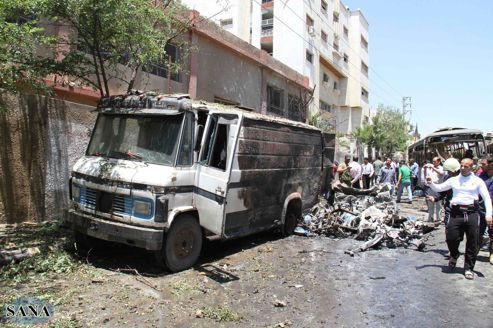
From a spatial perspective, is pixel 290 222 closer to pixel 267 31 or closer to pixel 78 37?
pixel 78 37

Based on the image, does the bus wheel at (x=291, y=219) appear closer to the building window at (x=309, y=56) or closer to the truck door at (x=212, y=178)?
the truck door at (x=212, y=178)

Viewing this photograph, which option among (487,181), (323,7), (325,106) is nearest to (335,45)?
(323,7)

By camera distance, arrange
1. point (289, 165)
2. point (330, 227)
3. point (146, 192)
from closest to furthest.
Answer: point (146, 192)
point (289, 165)
point (330, 227)

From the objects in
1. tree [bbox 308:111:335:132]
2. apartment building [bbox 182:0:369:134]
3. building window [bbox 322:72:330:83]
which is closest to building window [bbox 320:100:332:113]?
apartment building [bbox 182:0:369:134]

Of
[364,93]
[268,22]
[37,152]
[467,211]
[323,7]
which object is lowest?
[467,211]

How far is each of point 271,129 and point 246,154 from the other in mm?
1109

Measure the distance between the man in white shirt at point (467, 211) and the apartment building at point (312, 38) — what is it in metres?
20.4

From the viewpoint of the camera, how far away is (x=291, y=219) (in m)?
9.37

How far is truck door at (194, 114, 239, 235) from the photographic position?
6293mm

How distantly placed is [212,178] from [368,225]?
178 inches

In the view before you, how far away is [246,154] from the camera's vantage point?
706 cm

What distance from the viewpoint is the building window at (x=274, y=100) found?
2323 centimetres

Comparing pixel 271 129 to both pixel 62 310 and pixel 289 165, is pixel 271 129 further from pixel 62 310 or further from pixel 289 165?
pixel 62 310

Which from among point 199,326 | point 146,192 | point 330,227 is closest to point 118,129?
point 146,192
